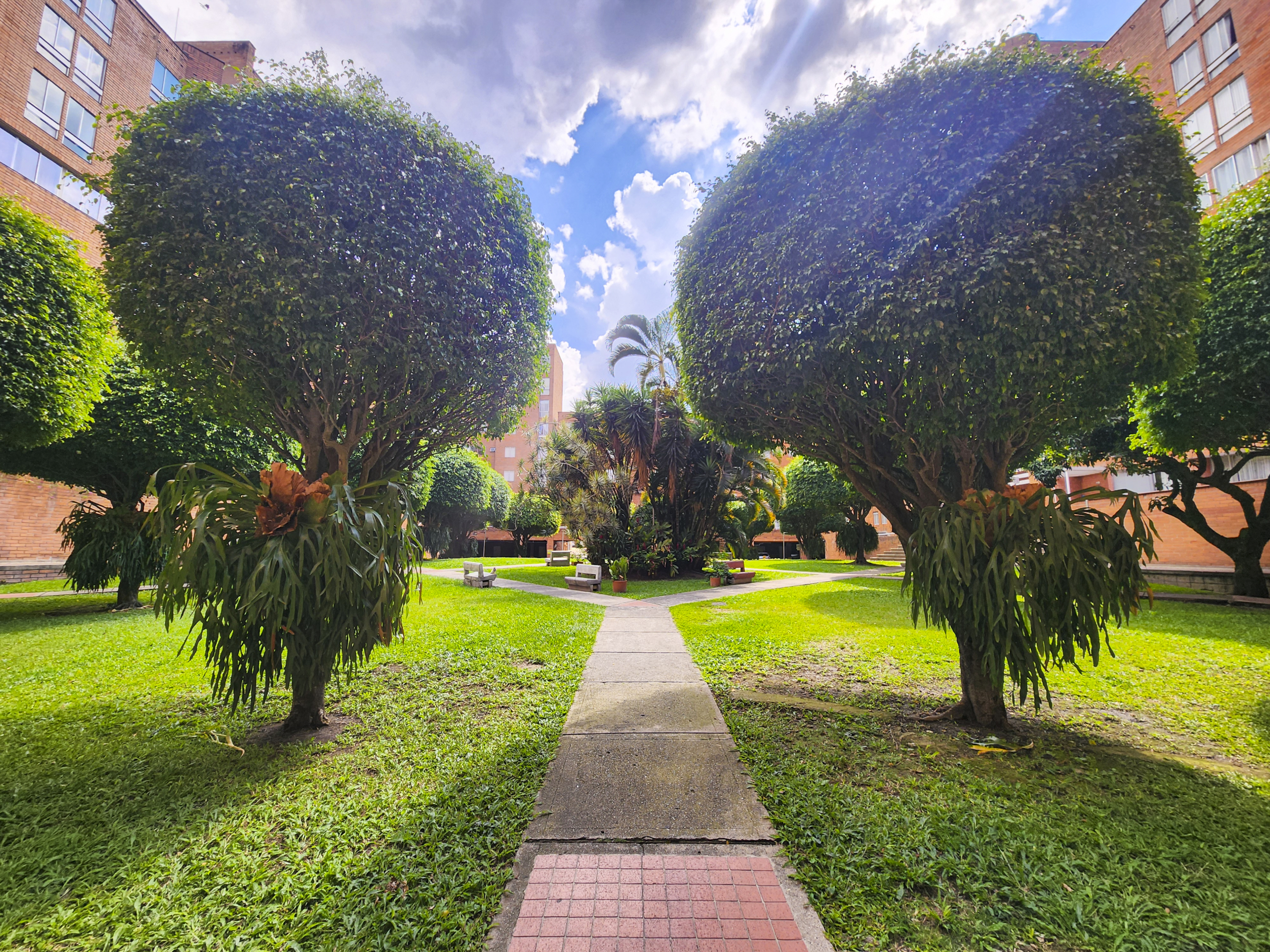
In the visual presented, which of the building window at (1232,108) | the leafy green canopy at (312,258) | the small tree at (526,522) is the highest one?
the building window at (1232,108)

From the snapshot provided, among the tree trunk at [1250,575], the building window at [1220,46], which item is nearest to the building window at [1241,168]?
the building window at [1220,46]

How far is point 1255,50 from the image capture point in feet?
51.2

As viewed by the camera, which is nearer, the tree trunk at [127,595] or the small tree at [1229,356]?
the small tree at [1229,356]

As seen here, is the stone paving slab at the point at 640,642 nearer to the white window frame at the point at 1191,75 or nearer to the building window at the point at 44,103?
the white window frame at the point at 1191,75

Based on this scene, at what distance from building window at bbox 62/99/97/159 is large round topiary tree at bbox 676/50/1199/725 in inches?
1114

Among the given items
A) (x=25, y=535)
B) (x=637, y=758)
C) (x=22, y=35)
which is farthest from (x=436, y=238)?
(x=22, y=35)

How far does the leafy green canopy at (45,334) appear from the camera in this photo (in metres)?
7.19

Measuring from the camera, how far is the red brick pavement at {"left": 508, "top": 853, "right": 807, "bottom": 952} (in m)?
2.04

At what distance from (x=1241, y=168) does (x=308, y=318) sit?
92.2 ft

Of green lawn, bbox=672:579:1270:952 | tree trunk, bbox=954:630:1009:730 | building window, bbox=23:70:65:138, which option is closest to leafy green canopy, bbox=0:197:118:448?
green lawn, bbox=672:579:1270:952

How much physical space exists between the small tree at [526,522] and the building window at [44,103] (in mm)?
24446

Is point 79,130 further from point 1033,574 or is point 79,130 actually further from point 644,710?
point 1033,574

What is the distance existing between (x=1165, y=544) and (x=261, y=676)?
93.4 feet

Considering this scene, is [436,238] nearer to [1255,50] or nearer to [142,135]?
[142,135]
